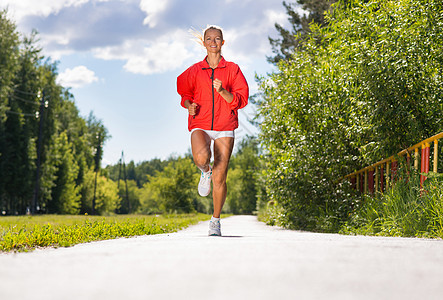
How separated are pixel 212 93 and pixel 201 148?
29.6 inches

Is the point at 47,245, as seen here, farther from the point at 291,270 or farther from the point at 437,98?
the point at 437,98

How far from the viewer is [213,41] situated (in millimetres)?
6266

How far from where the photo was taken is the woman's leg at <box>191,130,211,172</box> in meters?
6.04

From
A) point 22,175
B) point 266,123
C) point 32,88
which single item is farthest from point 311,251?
point 32,88

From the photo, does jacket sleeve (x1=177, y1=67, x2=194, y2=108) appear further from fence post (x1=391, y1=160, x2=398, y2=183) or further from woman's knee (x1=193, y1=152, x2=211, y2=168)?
fence post (x1=391, y1=160, x2=398, y2=183)

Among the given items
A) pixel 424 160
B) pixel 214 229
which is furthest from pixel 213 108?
pixel 424 160

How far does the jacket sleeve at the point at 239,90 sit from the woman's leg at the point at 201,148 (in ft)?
1.78

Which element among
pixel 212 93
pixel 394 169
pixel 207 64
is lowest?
pixel 394 169

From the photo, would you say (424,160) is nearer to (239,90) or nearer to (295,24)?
(239,90)

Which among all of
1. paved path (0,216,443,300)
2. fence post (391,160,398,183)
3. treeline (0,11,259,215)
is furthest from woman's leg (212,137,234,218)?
treeline (0,11,259,215)

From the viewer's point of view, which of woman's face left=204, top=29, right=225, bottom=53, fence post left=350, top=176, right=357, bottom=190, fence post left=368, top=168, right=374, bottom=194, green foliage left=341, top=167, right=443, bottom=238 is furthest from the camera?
fence post left=350, top=176, right=357, bottom=190

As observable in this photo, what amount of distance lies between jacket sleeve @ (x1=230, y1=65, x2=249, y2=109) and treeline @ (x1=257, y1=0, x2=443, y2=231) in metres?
3.18

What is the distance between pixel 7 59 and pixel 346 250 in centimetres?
4107

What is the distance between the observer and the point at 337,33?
1000cm
